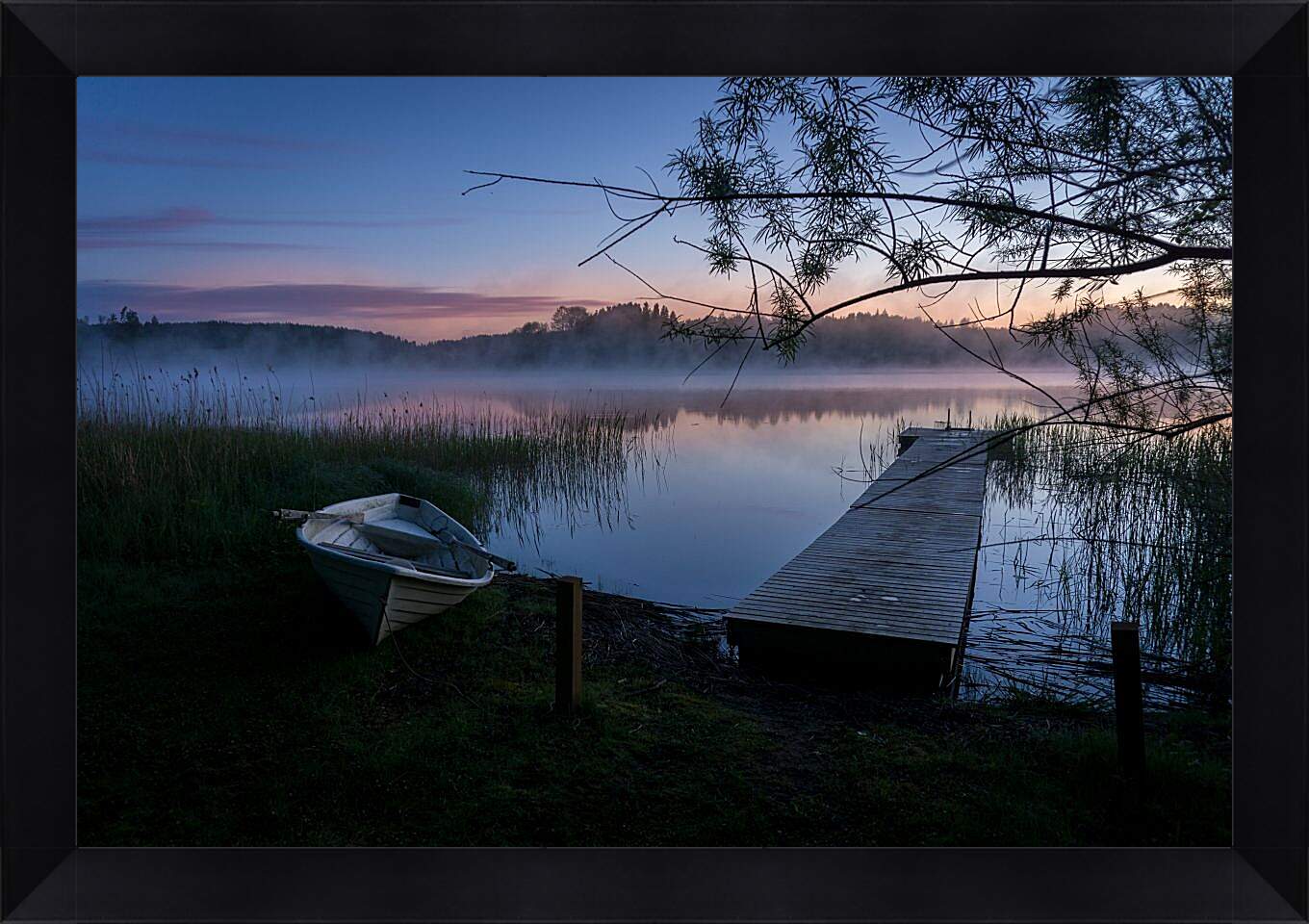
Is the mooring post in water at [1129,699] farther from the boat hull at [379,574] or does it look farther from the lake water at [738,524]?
the boat hull at [379,574]

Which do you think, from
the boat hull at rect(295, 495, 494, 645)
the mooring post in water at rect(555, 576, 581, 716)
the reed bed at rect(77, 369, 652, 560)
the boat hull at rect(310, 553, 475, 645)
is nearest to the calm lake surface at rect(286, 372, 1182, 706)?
the reed bed at rect(77, 369, 652, 560)

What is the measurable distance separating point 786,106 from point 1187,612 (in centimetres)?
377

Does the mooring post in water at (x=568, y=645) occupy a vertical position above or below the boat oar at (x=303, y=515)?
below

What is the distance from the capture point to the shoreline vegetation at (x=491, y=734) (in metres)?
2.43

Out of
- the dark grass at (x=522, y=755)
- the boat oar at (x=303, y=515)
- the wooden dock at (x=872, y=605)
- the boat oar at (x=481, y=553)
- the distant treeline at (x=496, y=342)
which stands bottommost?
the dark grass at (x=522, y=755)

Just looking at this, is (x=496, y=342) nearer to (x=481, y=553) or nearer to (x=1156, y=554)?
(x=481, y=553)

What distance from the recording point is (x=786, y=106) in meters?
2.38

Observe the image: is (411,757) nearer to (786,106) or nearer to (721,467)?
(786,106)

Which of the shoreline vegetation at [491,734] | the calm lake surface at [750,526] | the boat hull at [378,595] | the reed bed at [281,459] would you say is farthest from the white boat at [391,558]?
the calm lake surface at [750,526]

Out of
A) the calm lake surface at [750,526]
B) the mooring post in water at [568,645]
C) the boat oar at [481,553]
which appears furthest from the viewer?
the calm lake surface at [750,526]

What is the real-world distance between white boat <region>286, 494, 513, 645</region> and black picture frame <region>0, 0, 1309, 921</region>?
4.55 ft

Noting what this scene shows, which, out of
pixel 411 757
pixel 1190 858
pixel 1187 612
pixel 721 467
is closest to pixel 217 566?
pixel 411 757
